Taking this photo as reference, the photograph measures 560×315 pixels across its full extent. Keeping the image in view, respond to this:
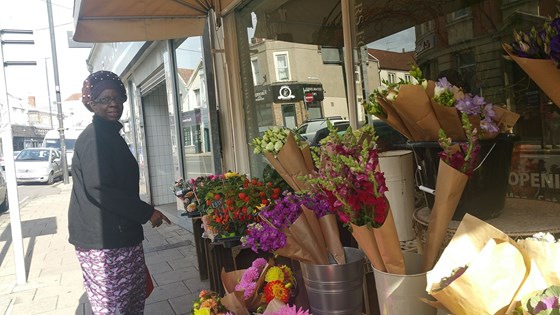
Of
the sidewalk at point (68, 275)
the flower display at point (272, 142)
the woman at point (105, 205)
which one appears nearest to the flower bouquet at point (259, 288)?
the flower display at point (272, 142)

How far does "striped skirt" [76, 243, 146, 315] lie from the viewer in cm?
253

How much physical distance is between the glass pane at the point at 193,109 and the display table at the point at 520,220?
15.2 feet

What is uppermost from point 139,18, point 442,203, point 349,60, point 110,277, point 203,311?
point 139,18

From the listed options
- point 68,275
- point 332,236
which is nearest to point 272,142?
point 332,236

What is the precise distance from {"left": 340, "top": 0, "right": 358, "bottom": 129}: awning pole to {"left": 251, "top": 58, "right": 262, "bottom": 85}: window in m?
1.76

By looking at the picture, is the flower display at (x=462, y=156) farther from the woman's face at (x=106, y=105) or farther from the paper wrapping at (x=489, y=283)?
the woman's face at (x=106, y=105)

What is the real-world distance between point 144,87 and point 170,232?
169 inches

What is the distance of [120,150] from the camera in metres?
2.54

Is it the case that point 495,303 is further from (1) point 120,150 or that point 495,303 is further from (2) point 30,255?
(2) point 30,255

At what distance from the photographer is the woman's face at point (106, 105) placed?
2568mm

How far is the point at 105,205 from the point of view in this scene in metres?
2.46

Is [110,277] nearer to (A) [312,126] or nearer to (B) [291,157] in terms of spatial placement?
(B) [291,157]

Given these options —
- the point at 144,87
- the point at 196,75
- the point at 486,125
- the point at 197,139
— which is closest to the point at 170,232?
the point at 197,139

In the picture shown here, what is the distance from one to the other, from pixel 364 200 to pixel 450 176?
0.25m
